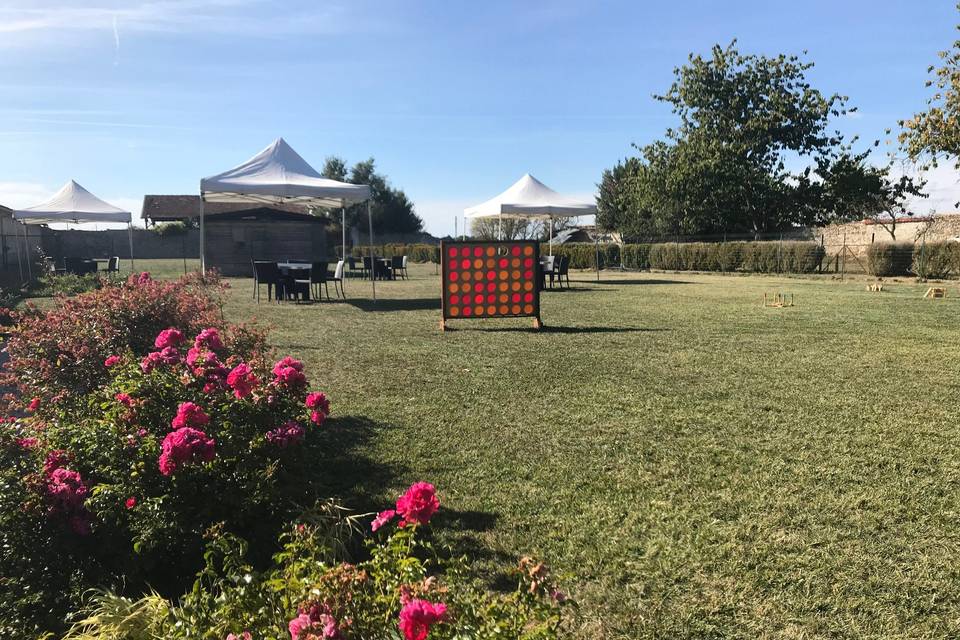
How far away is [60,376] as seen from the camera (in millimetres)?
4191

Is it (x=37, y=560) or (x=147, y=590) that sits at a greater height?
(x=37, y=560)

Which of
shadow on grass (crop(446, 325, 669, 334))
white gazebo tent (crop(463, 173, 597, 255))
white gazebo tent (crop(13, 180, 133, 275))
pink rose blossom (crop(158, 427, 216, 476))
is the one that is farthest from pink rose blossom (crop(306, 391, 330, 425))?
white gazebo tent (crop(13, 180, 133, 275))

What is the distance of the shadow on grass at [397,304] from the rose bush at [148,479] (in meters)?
9.35

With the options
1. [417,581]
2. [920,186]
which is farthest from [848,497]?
[920,186]

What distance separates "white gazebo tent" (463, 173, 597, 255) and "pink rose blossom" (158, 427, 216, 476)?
15.1 metres

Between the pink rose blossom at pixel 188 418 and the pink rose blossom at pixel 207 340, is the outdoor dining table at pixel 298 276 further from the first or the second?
the pink rose blossom at pixel 188 418

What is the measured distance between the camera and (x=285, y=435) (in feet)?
8.78

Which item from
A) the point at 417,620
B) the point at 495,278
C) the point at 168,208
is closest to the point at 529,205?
the point at 495,278

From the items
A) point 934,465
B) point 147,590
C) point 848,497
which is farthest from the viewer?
point 934,465

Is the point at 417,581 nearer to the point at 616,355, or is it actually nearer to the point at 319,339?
the point at 616,355

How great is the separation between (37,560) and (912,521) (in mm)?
3495

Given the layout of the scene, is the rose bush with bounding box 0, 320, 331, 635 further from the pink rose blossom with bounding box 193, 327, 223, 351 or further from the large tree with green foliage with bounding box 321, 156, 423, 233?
the large tree with green foliage with bounding box 321, 156, 423, 233

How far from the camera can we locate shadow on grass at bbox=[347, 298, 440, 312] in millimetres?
12492

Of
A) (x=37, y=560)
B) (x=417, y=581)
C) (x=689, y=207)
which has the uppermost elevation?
(x=689, y=207)
